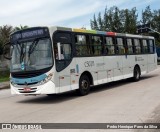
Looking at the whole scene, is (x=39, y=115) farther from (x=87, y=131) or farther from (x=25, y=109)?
(x=87, y=131)

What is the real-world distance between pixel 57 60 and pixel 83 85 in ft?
7.19

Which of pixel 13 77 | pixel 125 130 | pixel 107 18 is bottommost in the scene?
pixel 125 130

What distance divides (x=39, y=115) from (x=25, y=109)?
1537 millimetres

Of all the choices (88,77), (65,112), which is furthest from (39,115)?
(88,77)

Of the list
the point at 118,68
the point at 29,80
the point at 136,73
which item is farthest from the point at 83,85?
the point at 136,73

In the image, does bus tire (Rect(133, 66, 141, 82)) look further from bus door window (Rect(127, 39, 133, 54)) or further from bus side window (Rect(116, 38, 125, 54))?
bus side window (Rect(116, 38, 125, 54))

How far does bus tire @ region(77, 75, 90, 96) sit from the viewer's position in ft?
47.8

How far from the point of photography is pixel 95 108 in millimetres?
11008

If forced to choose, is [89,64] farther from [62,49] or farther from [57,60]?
[57,60]

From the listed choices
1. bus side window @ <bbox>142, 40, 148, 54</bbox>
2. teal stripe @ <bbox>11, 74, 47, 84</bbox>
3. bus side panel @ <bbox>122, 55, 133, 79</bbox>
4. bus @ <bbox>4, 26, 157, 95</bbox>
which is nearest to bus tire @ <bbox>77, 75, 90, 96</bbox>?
bus @ <bbox>4, 26, 157, 95</bbox>

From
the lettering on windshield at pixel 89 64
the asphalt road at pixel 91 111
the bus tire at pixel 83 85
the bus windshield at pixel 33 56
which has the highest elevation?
the bus windshield at pixel 33 56

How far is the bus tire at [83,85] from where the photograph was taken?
14.6 meters

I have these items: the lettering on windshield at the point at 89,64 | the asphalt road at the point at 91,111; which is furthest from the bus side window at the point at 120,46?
the asphalt road at the point at 91,111

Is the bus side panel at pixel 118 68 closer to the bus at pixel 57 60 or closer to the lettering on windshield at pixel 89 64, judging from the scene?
the bus at pixel 57 60
